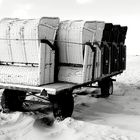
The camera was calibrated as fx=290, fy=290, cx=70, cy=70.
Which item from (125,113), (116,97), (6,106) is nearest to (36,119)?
(6,106)

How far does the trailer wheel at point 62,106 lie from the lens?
24.7 ft

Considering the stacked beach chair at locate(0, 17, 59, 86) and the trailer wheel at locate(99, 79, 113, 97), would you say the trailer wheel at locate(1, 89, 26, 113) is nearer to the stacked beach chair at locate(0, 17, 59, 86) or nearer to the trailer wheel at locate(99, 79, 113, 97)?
the stacked beach chair at locate(0, 17, 59, 86)

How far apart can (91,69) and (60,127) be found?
2.19 m

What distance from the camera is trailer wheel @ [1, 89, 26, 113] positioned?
876 centimetres

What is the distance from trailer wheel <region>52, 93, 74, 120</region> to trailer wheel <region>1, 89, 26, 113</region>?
1849 mm

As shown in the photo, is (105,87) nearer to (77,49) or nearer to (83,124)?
(77,49)

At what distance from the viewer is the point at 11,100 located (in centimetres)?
890

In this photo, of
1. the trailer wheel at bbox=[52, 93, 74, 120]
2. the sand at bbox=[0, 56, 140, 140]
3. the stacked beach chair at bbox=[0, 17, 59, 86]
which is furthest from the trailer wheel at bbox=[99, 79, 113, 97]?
the stacked beach chair at bbox=[0, 17, 59, 86]

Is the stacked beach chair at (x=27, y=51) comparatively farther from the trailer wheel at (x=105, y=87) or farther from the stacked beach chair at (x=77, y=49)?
the trailer wheel at (x=105, y=87)

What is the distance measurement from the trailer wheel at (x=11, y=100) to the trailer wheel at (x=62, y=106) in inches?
72.8

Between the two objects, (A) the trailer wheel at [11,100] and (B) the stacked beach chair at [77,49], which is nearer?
(B) the stacked beach chair at [77,49]

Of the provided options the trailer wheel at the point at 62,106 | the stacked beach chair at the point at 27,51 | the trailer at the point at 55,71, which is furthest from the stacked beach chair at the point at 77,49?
the trailer wheel at the point at 62,106

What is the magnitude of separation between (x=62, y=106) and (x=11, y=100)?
2047 millimetres

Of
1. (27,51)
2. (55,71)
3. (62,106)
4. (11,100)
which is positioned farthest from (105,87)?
(27,51)
